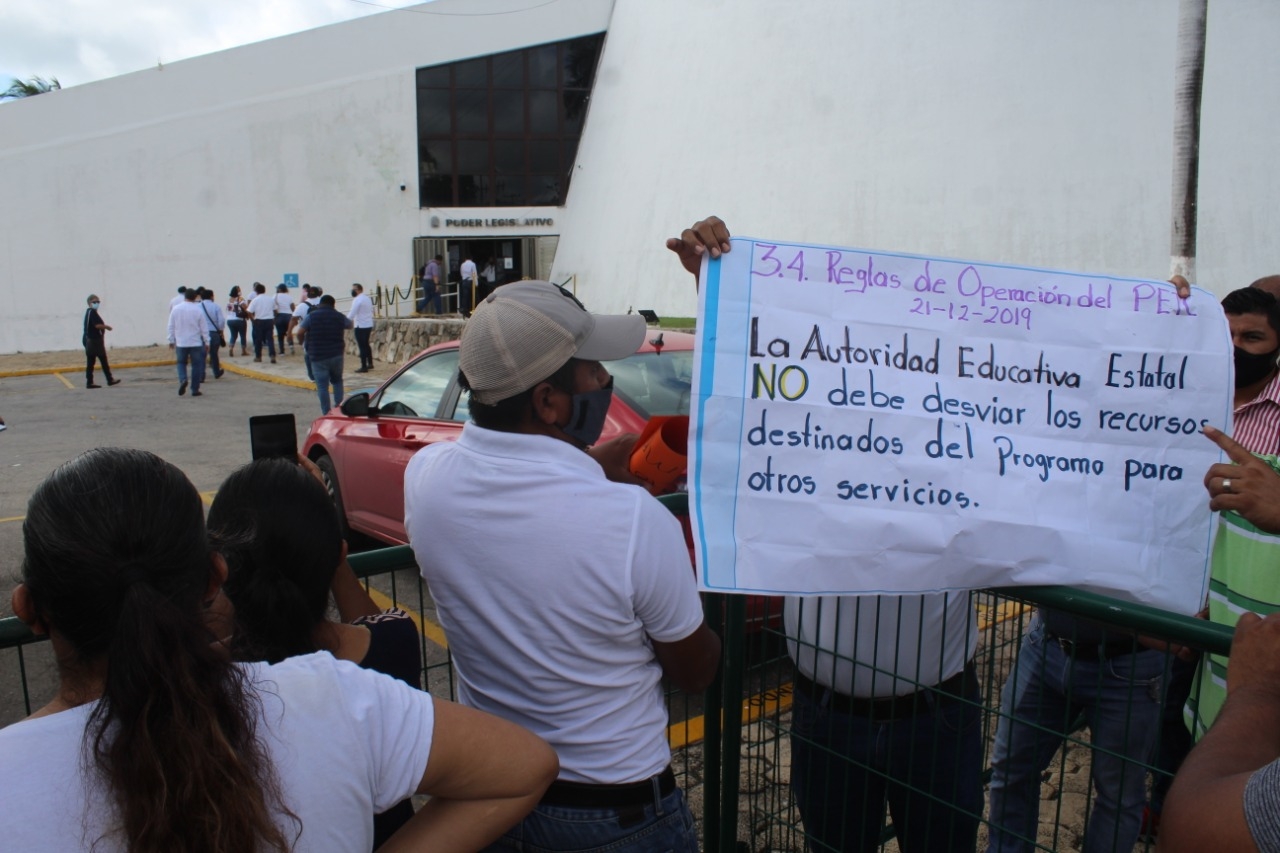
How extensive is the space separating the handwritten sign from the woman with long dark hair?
2.16 feet

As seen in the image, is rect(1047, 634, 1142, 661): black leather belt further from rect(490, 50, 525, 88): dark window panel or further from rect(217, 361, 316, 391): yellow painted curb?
rect(490, 50, 525, 88): dark window panel

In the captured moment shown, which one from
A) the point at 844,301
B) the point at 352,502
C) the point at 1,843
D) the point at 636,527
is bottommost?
the point at 352,502

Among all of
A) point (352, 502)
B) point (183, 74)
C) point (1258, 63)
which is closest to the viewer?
point (352, 502)

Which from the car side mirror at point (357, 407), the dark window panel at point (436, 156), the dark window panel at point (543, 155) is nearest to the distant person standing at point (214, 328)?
the dark window panel at point (436, 156)

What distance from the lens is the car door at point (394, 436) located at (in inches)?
232

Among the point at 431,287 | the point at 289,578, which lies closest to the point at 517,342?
the point at 289,578

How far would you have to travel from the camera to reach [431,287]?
29.5 m

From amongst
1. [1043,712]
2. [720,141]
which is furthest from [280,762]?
[720,141]

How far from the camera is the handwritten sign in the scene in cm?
200

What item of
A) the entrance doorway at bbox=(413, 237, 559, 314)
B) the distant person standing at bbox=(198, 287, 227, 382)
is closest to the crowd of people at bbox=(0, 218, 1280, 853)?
the distant person standing at bbox=(198, 287, 227, 382)

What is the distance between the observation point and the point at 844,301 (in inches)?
81.6

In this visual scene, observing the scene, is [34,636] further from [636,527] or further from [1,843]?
[636,527]

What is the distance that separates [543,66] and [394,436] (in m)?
27.8

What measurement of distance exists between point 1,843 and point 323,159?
30.5 metres
